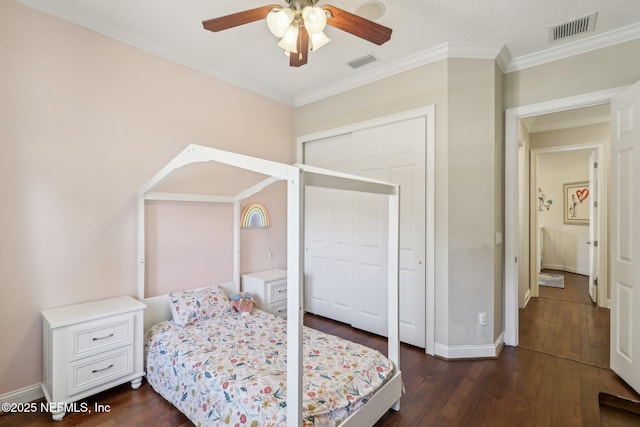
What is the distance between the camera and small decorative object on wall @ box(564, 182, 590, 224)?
20.2 ft

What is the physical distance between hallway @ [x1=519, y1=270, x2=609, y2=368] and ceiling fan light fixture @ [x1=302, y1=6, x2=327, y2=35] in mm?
3315

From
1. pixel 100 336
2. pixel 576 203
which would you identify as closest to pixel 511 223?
pixel 100 336

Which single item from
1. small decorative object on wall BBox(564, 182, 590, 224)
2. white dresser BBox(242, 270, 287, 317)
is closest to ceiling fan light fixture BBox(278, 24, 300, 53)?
white dresser BBox(242, 270, 287, 317)

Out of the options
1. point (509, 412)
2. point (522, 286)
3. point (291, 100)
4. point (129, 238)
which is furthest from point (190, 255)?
point (522, 286)

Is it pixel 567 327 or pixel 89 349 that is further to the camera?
pixel 567 327

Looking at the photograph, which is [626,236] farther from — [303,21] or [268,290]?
[268,290]

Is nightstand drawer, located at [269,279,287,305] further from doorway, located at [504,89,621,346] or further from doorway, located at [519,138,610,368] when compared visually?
doorway, located at [519,138,610,368]

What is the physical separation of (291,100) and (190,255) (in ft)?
7.60

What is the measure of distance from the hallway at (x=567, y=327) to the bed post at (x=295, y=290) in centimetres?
270

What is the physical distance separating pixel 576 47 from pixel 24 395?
16.2ft

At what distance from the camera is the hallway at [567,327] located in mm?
2754

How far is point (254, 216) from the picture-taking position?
3412mm

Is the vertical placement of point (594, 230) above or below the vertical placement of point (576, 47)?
below

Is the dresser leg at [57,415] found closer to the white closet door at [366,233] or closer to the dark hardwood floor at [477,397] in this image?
the dark hardwood floor at [477,397]
